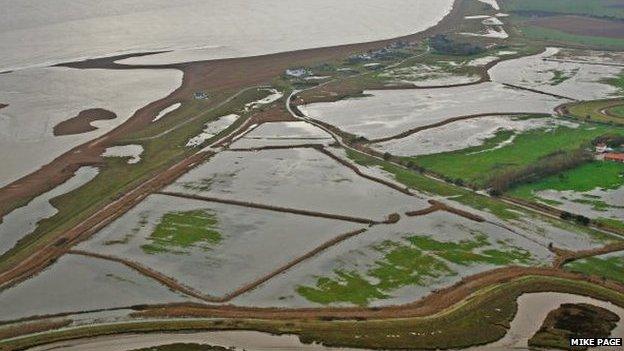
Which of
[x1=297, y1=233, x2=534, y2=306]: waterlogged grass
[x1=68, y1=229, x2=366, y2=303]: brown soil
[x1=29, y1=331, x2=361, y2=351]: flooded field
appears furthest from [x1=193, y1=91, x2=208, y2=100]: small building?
[x1=29, y1=331, x2=361, y2=351]: flooded field

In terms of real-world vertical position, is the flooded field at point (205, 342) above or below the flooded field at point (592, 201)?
below

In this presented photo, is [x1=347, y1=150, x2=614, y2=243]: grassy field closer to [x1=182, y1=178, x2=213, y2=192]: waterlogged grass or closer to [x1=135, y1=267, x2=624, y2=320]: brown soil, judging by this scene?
[x1=135, y1=267, x2=624, y2=320]: brown soil

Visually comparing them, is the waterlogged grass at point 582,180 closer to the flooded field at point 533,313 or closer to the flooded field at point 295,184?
the flooded field at point 295,184

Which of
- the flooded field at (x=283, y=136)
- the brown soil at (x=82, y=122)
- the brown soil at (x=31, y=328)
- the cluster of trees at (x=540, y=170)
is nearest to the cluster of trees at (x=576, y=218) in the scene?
the cluster of trees at (x=540, y=170)

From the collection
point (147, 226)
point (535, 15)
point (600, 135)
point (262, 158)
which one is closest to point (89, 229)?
point (147, 226)

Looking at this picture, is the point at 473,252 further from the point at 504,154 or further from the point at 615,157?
the point at 615,157

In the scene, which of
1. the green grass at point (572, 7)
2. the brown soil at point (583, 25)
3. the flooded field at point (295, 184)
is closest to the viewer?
the flooded field at point (295, 184)
